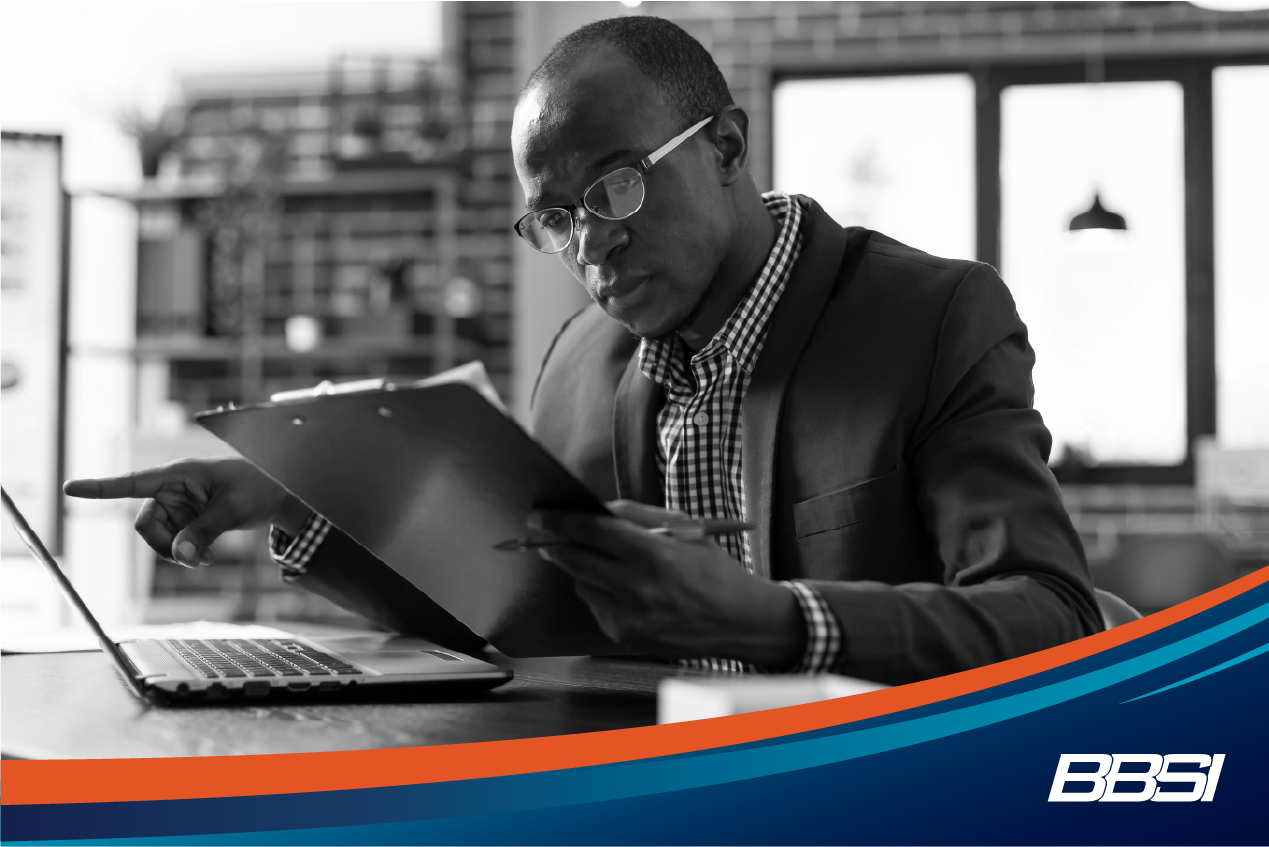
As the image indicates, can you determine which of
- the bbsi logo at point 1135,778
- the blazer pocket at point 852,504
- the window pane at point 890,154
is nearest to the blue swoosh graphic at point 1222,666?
the bbsi logo at point 1135,778

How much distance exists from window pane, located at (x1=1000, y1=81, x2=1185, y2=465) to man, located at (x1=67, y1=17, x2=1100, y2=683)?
398cm

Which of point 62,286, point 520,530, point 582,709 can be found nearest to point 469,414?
point 520,530

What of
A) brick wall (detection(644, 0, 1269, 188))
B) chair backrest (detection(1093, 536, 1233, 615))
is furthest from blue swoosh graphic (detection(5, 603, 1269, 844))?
brick wall (detection(644, 0, 1269, 188))

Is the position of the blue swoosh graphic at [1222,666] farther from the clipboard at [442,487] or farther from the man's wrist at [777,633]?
the clipboard at [442,487]

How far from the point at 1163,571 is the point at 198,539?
369 cm

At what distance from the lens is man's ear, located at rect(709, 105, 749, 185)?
137cm

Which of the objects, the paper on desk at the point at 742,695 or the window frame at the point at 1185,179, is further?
the window frame at the point at 1185,179

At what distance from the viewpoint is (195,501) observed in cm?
132

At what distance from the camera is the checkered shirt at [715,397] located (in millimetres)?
1365

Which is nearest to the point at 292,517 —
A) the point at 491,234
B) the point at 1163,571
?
the point at 1163,571

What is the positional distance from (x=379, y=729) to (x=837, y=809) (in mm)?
322

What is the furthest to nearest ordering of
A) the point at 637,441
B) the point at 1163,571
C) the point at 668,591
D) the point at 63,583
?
1. the point at 1163,571
2. the point at 637,441
3. the point at 63,583
4. the point at 668,591

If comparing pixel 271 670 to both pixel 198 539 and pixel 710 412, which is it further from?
pixel 710 412

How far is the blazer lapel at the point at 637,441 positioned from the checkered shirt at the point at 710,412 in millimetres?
13
